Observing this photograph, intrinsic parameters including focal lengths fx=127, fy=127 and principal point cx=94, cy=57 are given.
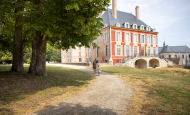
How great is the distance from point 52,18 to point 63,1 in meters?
1.08

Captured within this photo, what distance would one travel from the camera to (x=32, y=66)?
949cm

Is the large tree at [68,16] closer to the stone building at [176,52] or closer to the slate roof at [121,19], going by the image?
the slate roof at [121,19]

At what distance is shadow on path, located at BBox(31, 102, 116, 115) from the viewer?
4070mm

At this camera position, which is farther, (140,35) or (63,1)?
(140,35)

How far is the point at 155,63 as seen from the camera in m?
32.4

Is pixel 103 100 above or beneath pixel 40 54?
beneath

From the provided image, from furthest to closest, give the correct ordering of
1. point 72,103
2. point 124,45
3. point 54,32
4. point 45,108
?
point 124,45
point 54,32
point 72,103
point 45,108

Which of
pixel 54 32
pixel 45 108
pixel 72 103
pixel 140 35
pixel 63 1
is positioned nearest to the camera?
pixel 45 108

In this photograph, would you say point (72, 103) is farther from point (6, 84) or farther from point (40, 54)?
point (40, 54)

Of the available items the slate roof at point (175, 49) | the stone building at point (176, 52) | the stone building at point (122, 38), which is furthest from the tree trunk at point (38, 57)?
the slate roof at point (175, 49)

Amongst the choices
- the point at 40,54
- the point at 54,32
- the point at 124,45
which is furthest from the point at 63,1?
the point at 124,45

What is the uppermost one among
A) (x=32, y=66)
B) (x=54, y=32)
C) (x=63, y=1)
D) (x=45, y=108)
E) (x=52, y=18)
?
(x=63, y=1)

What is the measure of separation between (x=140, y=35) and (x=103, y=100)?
3004 centimetres

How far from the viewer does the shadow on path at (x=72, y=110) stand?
4.07 meters
